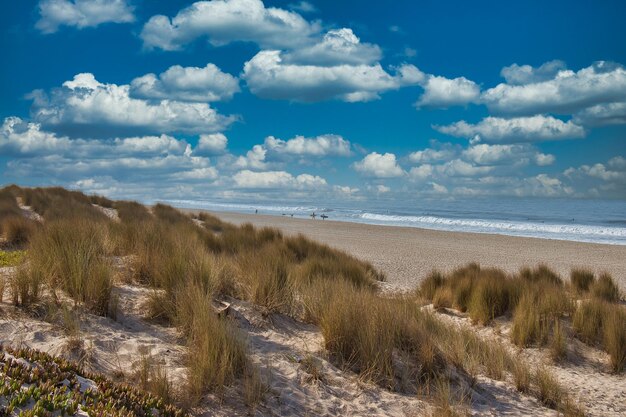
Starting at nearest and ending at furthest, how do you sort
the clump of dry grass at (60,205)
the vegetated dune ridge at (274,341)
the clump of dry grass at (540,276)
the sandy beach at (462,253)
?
the vegetated dune ridge at (274,341)
the clump of dry grass at (540,276)
the clump of dry grass at (60,205)
the sandy beach at (462,253)

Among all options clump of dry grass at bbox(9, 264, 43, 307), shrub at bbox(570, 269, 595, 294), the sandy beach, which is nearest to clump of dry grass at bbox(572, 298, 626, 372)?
shrub at bbox(570, 269, 595, 294)

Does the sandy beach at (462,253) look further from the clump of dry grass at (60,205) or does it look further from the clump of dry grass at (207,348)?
the clump of dry grass at (60,205)

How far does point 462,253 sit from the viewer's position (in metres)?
20.7

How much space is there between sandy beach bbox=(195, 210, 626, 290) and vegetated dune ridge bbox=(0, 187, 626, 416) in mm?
5340

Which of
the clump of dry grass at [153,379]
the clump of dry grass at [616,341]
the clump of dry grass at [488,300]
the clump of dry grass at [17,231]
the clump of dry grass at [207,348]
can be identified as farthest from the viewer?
the clump of dry grass at [17,231]

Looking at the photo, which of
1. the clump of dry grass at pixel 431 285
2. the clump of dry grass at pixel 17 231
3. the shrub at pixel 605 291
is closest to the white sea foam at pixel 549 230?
the shrub at pixel 605 291

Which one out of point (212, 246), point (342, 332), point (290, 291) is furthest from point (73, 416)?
point (212, 246)

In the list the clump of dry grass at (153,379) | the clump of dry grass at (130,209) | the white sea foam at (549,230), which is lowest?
the clump of dry grass at (153,379)

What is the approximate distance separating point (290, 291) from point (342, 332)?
163 centimetres

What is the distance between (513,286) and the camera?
1010 centimetres

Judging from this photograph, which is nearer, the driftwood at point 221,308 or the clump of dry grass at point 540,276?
the driftwood at point 221,308

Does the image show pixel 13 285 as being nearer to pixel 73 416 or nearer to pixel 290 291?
pixel 73 416

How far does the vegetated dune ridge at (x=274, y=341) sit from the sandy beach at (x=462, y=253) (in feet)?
17.5

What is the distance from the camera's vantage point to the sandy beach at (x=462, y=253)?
53.7ft
